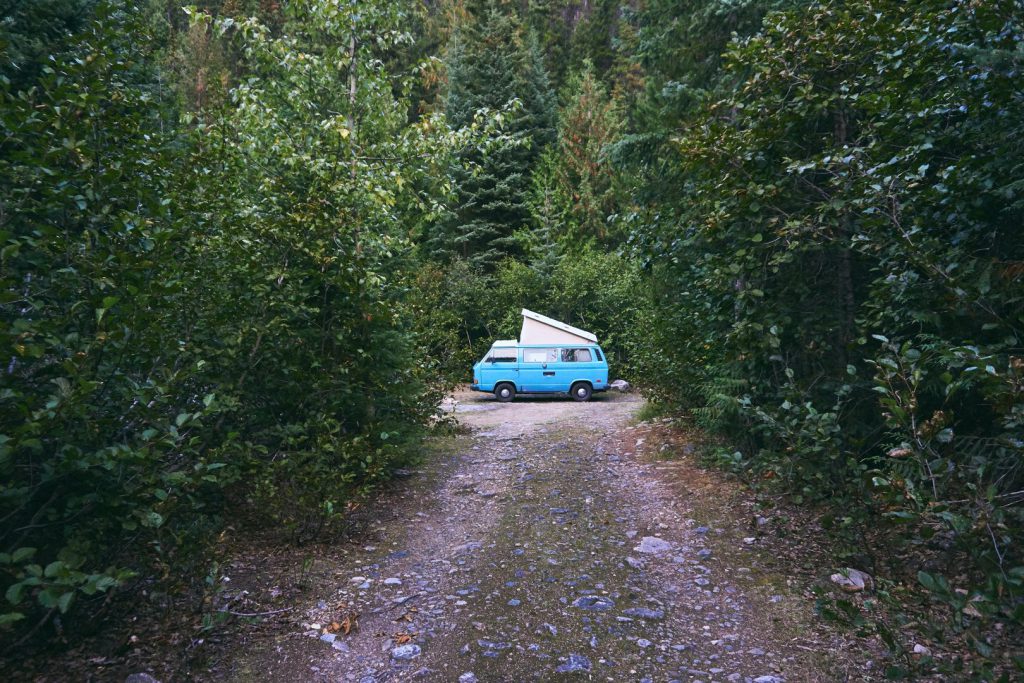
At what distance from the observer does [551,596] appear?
4617 millimetres

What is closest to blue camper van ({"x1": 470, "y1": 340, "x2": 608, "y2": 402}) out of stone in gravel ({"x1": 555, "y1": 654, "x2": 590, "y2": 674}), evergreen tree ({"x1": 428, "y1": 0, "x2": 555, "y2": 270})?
evergreen tree ({"x1": 428, "y1": 0, "x2": 555, "y2": 270})

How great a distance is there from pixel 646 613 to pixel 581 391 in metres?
16.7

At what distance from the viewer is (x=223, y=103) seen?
7410mm

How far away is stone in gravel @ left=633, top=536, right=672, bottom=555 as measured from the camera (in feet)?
18.0

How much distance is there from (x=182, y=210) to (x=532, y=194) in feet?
91.3

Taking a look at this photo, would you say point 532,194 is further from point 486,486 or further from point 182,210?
point 182,210

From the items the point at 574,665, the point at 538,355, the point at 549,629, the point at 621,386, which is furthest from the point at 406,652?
the point at 621,386

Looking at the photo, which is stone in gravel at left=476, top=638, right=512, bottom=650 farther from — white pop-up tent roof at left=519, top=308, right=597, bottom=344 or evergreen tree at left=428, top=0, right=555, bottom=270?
evergreen tree at left=428, top=0, right=555, bottom=270

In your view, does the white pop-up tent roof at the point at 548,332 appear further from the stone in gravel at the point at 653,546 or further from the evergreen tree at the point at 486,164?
the stone in gravel at the point at 653,546

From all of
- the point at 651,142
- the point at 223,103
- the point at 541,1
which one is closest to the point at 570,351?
the point at 651,142

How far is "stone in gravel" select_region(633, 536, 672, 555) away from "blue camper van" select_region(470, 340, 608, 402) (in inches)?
596

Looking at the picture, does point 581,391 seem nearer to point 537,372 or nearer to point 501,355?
point 537,372

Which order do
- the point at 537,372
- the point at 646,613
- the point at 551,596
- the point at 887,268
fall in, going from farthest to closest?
the point at 537,372
the point at 551,596
the point at 887,268
the point at 646,613

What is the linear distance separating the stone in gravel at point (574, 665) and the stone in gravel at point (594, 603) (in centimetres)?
64
